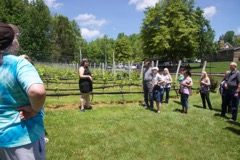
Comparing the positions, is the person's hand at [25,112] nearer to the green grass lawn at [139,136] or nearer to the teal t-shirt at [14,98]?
the teal t-shirt at [14,98]

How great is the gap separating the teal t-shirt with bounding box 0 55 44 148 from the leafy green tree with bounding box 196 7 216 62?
5176 cm

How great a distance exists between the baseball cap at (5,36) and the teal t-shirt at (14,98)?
3.5 inches

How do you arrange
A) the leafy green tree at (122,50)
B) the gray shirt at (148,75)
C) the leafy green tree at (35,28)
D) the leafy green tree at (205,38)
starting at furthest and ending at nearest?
the leafy green tree at (122,50) < the leafy green tree at (205,38) < the leafy green tree at (35,28) < the gray shirt at (148,75)

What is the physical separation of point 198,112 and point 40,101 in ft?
26.5

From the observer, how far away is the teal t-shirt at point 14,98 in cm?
165

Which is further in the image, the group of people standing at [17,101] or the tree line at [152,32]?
the tree line at [152,32]

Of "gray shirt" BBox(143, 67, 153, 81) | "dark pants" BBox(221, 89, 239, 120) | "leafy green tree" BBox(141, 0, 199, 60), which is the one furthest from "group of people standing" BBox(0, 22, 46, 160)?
"leafy green tree" BBox(141, 0, 199, 60)

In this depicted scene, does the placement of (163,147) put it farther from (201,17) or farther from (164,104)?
(201,17)

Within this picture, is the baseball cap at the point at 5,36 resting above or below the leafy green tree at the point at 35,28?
below

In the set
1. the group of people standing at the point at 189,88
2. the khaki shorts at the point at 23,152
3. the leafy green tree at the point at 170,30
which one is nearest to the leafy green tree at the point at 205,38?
the leafy green tree at the point at 170,30

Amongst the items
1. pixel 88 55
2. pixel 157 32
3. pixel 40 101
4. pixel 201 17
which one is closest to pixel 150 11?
pixel 157 32

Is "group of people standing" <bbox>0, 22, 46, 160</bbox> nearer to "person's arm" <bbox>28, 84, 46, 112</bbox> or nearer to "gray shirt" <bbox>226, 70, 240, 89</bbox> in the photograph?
"person's arm" <bbox>28, 84, 46, 112</bbox>

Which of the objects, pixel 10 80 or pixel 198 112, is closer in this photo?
pixel 10 80

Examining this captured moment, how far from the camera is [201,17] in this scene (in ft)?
170
